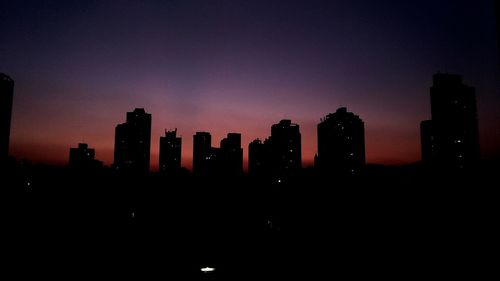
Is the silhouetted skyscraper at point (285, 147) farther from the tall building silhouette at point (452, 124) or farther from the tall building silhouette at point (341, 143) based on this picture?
the tall building silhouette at point (452, 124)

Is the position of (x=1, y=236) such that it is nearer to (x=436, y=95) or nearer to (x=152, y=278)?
(x=152, y=278)

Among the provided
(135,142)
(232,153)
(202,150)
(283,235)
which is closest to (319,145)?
(232,153)

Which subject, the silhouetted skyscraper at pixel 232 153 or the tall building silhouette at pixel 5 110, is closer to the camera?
the tall building silhouette at pixel 5 110

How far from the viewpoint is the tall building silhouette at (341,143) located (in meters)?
89.2

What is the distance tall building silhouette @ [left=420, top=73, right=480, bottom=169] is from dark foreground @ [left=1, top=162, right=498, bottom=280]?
7746 centimetres

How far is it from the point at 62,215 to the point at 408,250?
1244 centimetres

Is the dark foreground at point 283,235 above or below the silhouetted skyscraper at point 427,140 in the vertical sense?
below

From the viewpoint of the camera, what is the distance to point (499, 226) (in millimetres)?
8219

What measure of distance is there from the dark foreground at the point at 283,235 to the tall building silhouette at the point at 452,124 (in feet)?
254

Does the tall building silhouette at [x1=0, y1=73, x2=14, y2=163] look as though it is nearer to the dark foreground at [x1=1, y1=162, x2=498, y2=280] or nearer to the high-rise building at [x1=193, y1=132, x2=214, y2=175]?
the high-rise building at [x1=193, y1=132, x2=214, y2=175]

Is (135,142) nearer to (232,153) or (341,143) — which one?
(232,153)

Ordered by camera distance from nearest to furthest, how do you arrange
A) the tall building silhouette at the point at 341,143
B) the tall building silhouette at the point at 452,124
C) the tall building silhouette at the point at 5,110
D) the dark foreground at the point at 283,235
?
the dark foreground at the point at 283,235 → the tall building silhouette at the point at 5,110 → the tall building silhouette at the point at 452,124 → the tall building silhouette at the point at 341,143

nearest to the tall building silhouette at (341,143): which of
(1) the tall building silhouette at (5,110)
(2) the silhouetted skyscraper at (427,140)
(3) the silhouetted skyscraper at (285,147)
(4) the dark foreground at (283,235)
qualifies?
(3) the silhouetted skyscraper at (285,147)

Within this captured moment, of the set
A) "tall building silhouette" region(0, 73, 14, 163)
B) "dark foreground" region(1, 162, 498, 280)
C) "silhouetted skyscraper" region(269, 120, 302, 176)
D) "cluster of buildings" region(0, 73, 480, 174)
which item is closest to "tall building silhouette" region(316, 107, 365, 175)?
"cluster of buildings" region(0, 73, 480, 174)
